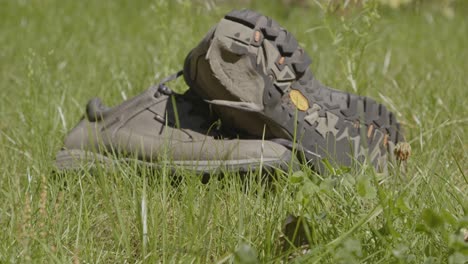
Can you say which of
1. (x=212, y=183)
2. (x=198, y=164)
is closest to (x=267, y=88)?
(x=198, y=164)

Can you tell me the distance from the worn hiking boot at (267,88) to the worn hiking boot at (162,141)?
75 millimetres

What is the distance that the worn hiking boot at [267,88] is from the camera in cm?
189

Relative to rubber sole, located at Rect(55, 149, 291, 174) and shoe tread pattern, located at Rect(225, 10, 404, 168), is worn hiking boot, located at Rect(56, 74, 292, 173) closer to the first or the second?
rubber sole, located at Rect(55, 149, 291, 174)

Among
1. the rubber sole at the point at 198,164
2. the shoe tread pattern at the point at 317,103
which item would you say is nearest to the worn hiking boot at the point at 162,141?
the rubber sole at the point at 198,164

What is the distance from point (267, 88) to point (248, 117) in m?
0.09

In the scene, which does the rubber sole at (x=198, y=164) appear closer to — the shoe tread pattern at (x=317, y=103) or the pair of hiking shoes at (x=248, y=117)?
the pair of hiking shoes at (x=248, y=117)

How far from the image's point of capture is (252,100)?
191 cm

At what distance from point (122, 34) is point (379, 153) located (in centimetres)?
263

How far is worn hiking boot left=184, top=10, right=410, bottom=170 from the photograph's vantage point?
1.89 m

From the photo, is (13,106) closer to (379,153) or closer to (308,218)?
(379,153)

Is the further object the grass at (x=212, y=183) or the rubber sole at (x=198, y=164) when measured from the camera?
the rubber sole at (x=198, y=164)

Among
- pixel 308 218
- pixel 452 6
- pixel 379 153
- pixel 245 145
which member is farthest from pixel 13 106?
pixel 452 6

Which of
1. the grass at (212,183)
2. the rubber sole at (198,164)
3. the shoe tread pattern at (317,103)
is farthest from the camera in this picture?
the shoe tread pattern at (317,103)

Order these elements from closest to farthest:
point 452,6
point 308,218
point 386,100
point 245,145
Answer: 1. point 308,218
2. point 245,145
3. point 386,100
4. point 452,6
